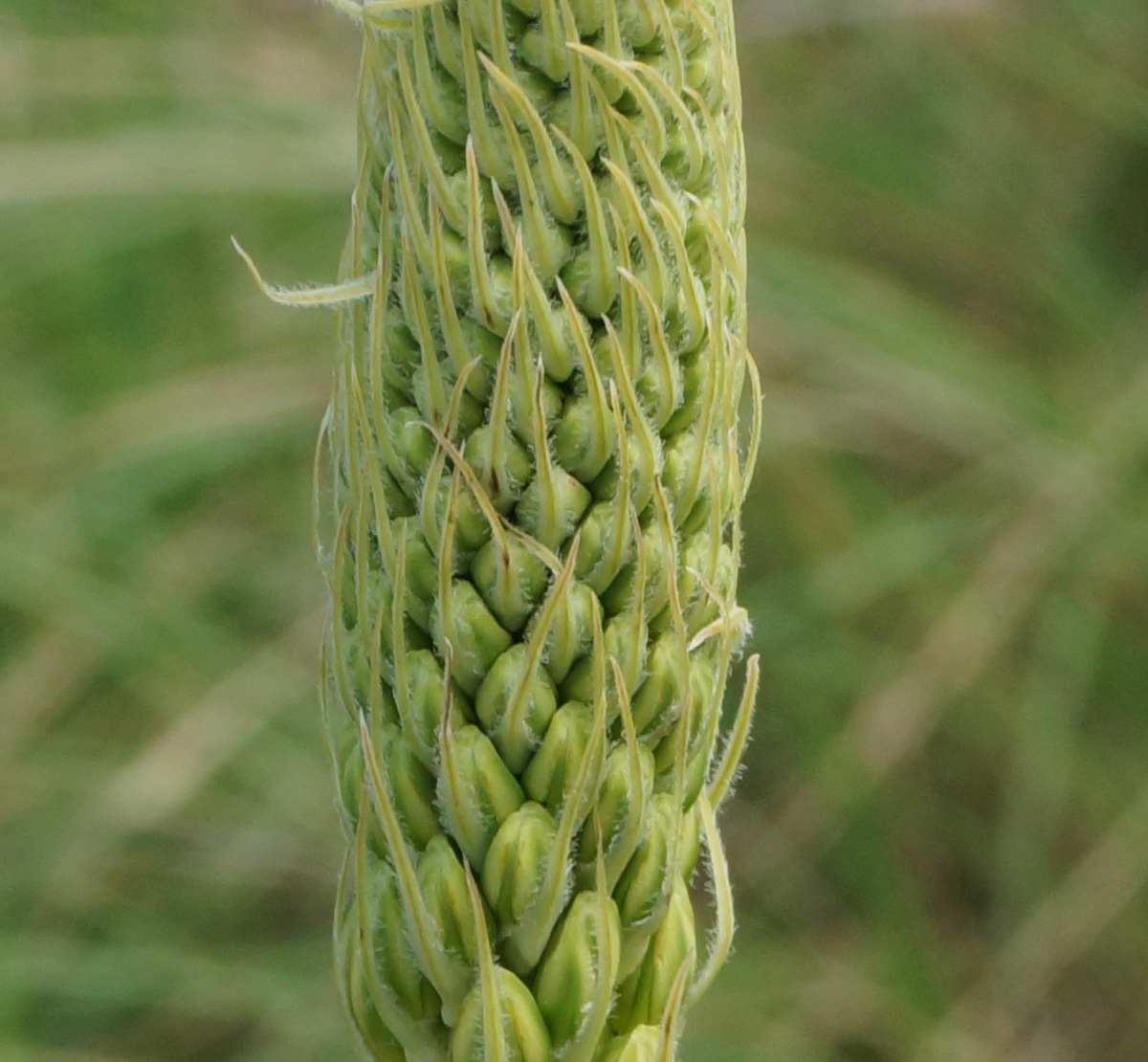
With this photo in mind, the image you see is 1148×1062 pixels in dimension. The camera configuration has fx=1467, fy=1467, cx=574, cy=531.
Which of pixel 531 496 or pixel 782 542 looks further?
pixel 782 542

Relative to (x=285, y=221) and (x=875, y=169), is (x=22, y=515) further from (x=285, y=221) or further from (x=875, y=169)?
(x=875, y=169)

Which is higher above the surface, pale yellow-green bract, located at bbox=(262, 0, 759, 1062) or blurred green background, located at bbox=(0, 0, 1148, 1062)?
pale yellow-green bract, located at bbox=(262, 0, 759, 1062)

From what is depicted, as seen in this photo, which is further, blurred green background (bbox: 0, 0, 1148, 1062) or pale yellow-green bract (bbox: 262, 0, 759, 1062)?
blurred green background (bbox: 0, 0, 1148, 1062)

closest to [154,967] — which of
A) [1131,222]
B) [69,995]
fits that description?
[69,995]

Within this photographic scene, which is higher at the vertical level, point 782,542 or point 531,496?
point 531,496

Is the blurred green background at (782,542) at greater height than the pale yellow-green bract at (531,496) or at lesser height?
lesser

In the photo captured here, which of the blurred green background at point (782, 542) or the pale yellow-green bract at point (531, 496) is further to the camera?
the blurred green background at point (782, 542)
